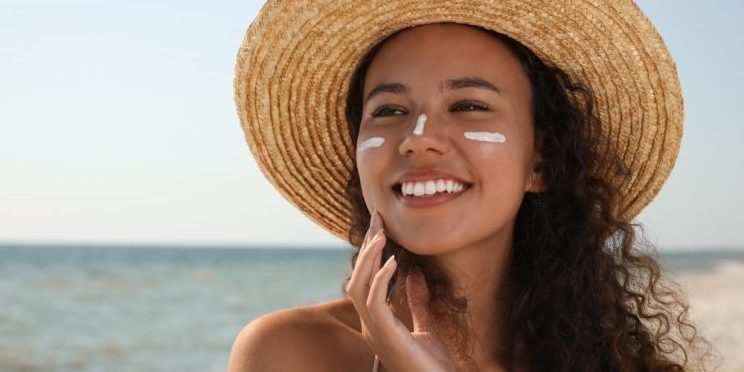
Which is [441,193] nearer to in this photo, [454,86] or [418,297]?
[454,86]

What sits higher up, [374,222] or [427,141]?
[427,141]

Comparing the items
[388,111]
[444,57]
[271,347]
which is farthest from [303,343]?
[444,57]

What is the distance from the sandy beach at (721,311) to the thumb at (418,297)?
180 centimetres

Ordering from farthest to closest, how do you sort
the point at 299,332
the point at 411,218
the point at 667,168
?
the point at 667,168 < the point at 299,332 < the point at 411,218

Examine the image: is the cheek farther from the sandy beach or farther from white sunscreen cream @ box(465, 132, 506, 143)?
the sandy beach

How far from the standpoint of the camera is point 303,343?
3391mm

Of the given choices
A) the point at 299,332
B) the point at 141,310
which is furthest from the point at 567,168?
the point at 141,310

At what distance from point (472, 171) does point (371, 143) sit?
37 centimetres

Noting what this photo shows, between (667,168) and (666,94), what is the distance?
312mm

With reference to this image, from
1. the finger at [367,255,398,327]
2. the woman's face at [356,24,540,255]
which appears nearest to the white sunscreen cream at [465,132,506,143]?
the woman's face at [356,24,540,255]

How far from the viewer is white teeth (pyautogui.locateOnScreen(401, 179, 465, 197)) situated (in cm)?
307

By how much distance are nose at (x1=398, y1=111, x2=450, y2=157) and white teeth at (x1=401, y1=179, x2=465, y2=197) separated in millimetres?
96

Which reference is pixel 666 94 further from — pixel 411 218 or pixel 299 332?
pixel 299 332

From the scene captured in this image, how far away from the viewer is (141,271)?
34.1 metres
